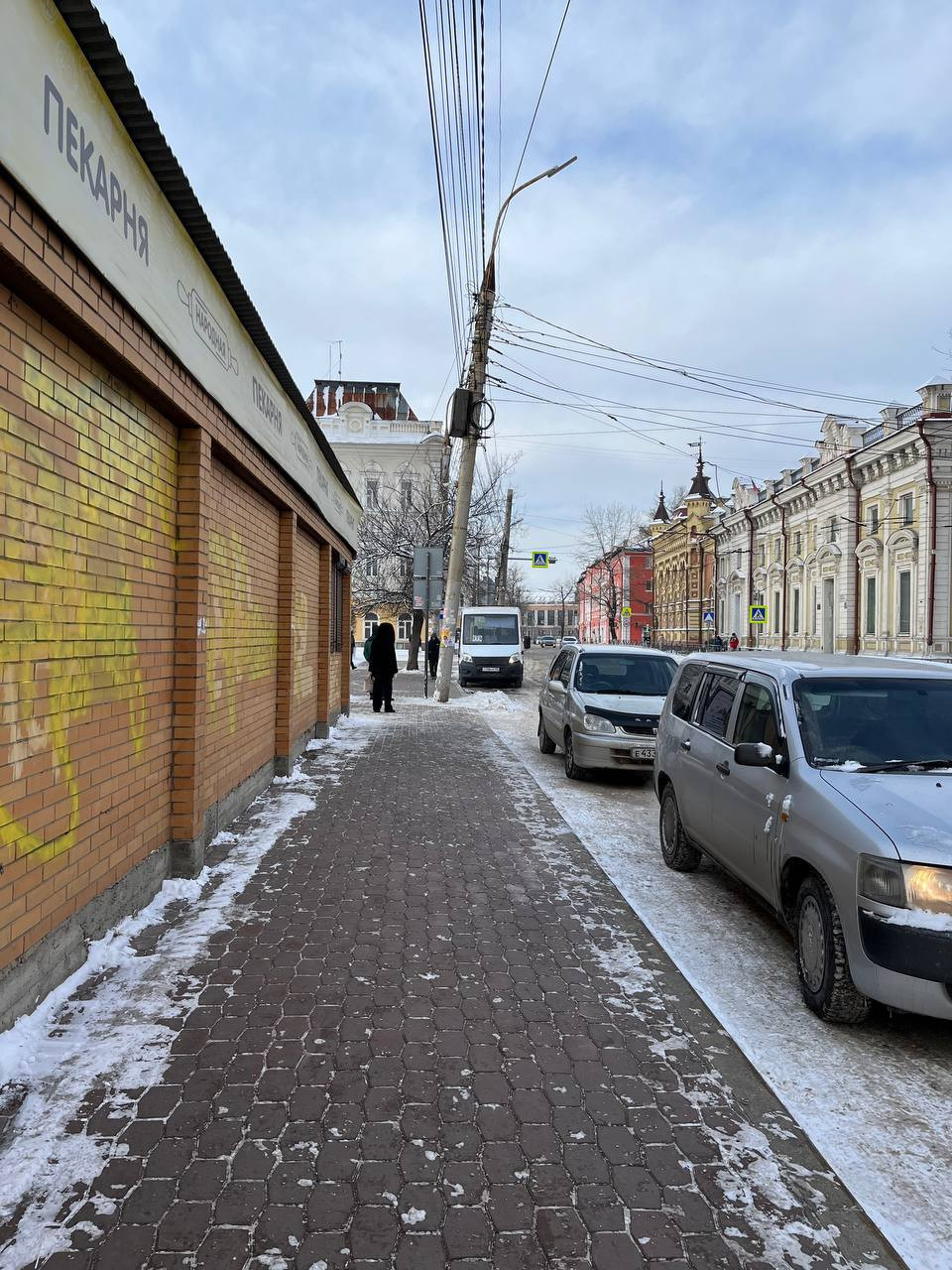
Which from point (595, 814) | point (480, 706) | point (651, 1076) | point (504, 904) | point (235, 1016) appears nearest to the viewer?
point (651, 1076)

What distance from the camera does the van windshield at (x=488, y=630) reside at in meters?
28.3

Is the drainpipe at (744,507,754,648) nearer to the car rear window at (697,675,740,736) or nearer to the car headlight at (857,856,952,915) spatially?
the car rear window at (697,675,740,736)

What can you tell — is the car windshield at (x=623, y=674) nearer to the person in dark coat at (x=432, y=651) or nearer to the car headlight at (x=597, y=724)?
the car headlight at (x=597, y=724)

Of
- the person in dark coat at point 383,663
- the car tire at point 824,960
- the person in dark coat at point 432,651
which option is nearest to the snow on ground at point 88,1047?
the car tire at point 824,960

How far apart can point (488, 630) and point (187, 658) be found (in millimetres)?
23021

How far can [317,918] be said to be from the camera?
4973mm

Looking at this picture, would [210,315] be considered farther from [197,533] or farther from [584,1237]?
[584,1237]

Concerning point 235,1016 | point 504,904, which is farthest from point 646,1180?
point 504,904

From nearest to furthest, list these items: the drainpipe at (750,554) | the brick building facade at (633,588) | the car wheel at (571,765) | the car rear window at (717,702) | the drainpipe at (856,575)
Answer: the car rear window at (717,702)
the car wheel at (571,765)
the drainpipe at (856,575)
the drainpipe at (750,554)
the brick building facade at (633,588)

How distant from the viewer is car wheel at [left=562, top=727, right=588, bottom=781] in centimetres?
981

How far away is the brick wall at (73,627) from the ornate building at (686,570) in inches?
2258

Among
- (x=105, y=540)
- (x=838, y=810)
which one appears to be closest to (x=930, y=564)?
(x=838, y=810)

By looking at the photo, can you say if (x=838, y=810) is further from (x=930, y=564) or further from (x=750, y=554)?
(x=750, y=554)

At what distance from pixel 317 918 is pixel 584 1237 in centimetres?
286
